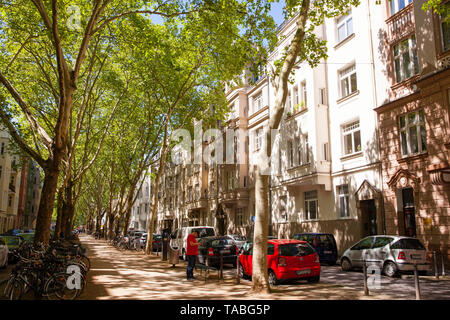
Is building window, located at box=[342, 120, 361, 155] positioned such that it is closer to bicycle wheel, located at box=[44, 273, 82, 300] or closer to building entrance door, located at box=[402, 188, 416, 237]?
building entrance door, located at box=[402, 188, 416, 237]

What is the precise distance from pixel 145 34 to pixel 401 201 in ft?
46.7

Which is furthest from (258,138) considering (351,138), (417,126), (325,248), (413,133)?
(417,126)

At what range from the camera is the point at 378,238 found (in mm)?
14617

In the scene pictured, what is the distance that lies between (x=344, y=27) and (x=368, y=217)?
1162 cm

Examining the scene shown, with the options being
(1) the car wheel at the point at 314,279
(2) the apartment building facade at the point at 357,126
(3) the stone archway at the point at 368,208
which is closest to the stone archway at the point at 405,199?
(2) the apartment building facade at the point at 357,126

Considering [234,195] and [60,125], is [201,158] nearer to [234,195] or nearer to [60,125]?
[234,195]

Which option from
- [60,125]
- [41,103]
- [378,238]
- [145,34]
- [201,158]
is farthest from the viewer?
[201,158]

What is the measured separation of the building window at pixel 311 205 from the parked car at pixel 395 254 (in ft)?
29.6

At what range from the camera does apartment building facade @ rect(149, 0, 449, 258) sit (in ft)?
53.2

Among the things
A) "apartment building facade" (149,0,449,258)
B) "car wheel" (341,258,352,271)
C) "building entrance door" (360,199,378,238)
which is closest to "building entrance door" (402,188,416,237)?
"apartment building facade" (149,0,449,258)

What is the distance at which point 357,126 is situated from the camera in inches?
844

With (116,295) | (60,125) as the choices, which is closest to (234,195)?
(60,125)

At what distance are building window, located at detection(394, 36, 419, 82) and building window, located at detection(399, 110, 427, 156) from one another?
2.01 m

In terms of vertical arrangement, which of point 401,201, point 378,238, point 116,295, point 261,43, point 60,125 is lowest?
point 116,295
